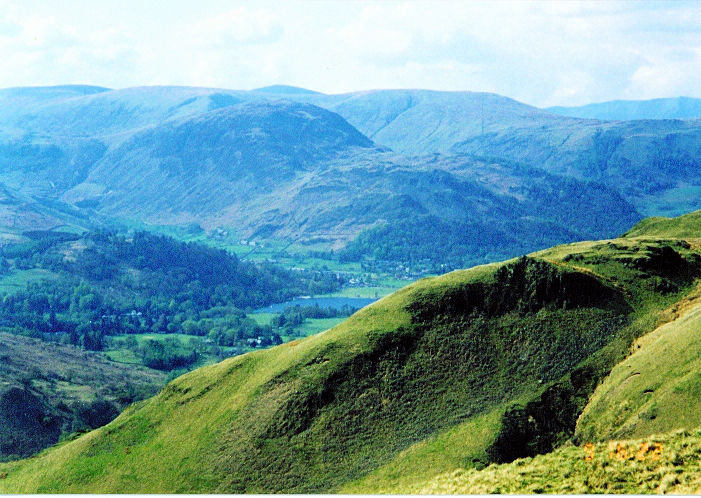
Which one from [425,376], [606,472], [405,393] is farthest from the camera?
[425,376]

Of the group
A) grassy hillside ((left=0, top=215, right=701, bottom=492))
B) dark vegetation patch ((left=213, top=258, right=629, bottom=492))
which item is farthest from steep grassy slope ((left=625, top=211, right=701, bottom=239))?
dark vegetation patch ((left=213, top=258, right=629, bottom=492))

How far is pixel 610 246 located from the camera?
70.4m

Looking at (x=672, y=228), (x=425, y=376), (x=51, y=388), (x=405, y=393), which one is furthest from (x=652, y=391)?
(x=51, y=388)

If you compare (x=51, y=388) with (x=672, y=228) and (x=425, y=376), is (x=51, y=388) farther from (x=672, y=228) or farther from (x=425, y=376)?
(x=672, y=228)

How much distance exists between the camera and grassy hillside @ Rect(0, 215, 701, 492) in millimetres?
48906

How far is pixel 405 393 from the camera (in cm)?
5341

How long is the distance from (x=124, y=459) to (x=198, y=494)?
36.0 feet

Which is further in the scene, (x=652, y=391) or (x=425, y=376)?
(x=425, y=376)

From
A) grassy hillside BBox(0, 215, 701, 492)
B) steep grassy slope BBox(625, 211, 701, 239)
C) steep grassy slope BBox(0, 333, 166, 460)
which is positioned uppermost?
steep grassy slope BBox(625, 211, 701, 239)

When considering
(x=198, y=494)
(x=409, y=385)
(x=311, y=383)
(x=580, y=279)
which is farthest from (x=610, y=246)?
(x=198, y=494)

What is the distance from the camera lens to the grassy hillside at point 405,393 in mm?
48906

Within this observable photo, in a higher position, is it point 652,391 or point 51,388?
point 652,391

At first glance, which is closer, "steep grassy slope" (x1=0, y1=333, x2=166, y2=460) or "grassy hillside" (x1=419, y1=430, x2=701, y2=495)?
"grassy hillside" (x1=419, y1=430, x2=701, y2=495)

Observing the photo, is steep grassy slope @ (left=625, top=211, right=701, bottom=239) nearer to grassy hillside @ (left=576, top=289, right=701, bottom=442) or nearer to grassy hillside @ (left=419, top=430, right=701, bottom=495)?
grassy hillside @ (left=576, top=289, right=701, bottom=442)
